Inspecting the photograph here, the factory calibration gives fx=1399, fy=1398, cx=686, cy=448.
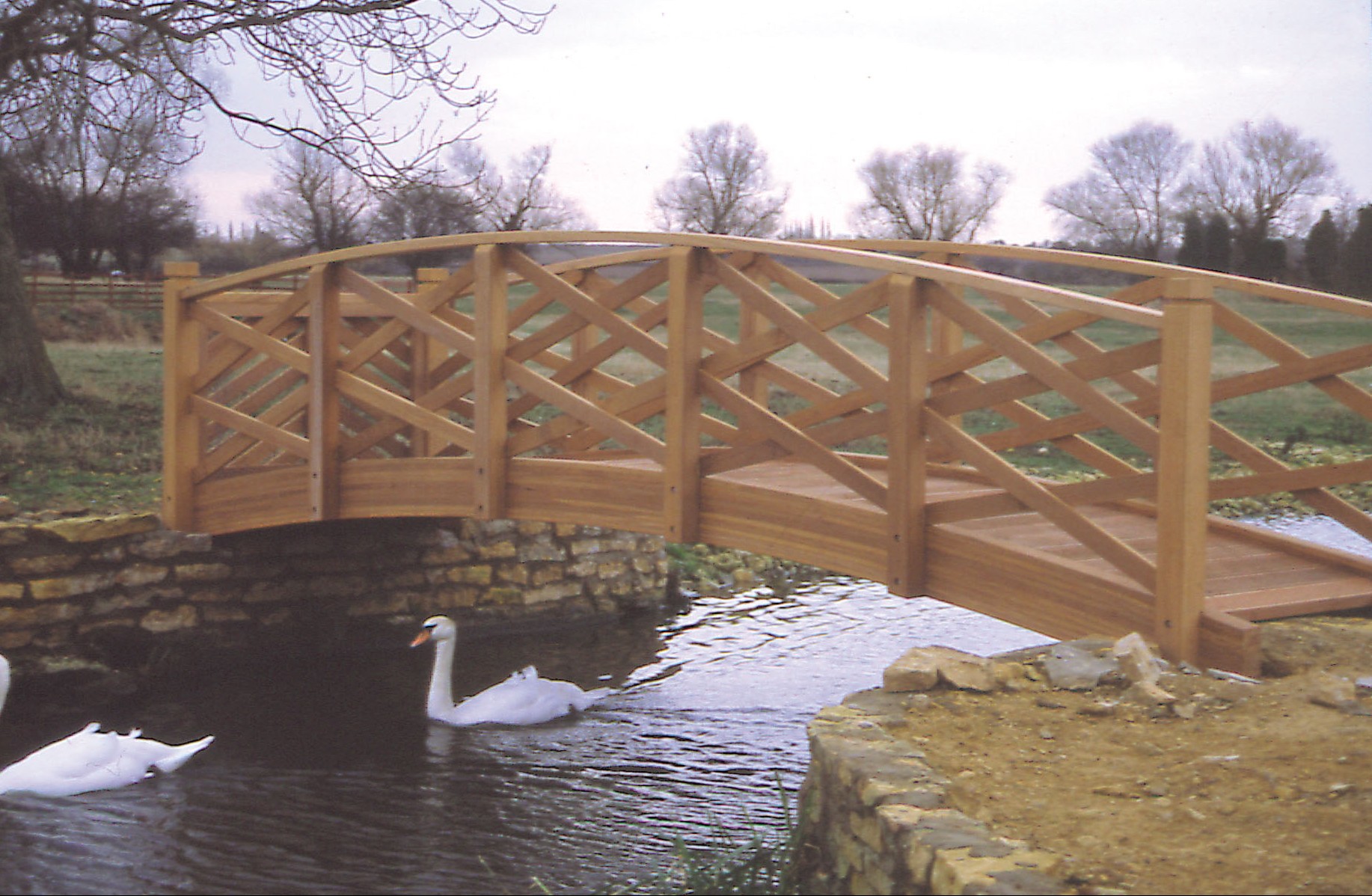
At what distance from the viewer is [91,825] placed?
213 inches

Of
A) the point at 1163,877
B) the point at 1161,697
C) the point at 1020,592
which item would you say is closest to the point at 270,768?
the point at 1020,592

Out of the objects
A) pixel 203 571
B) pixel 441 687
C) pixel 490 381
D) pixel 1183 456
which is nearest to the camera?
pixel 1183 456

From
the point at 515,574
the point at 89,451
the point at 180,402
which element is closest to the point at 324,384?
the point at 180,402

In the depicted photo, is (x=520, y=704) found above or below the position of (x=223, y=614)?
below

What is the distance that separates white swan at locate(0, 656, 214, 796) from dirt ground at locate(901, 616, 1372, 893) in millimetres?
3678

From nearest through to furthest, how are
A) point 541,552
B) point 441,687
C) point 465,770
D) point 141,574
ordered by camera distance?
point 465,770, point 441,687, point 141,574, point 541,552

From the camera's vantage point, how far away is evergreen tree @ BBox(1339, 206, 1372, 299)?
557 inches

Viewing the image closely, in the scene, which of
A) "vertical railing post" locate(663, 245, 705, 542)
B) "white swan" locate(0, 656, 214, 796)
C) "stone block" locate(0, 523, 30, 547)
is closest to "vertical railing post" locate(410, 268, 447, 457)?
"stone block" locate(0, 523, 30, 547)

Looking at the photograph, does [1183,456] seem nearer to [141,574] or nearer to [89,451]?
[141,574]

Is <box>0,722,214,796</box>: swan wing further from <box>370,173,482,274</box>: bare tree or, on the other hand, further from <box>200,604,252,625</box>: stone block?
<box>370,173,482,274</box>: bare tree

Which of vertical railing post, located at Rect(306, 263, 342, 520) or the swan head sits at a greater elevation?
vertical railing post, located at Rect(306, 263, 342, 520)

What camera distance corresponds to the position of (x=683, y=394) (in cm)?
550

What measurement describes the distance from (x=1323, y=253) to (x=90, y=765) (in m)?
13.5

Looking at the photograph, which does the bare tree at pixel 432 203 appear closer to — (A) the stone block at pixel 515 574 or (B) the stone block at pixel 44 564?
(A) the stone block at pixel 515 574
